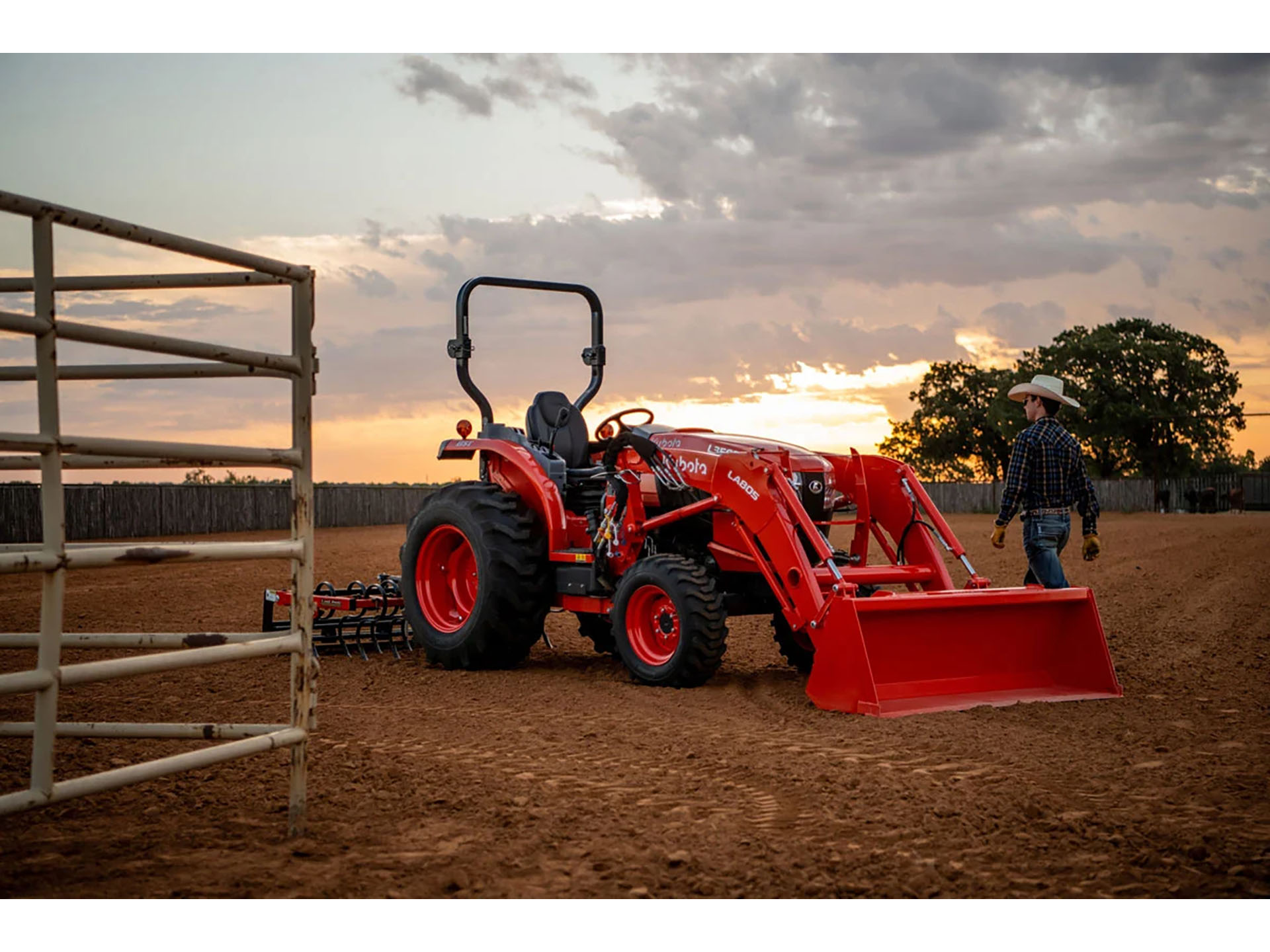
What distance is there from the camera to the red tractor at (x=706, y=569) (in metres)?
7.55

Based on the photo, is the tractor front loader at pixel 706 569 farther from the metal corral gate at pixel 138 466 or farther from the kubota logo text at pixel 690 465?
the metal corral gate at pixel 138 466

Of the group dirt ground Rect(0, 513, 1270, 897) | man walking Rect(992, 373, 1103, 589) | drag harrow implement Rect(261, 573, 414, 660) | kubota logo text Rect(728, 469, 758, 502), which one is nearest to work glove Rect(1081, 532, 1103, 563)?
man walking Rect(992, 373, 1103, 589)

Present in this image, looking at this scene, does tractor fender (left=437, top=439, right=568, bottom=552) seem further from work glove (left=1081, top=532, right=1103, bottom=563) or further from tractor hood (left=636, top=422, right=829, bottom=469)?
work glove (left=1081, top=532, right=1103, bottom=563)

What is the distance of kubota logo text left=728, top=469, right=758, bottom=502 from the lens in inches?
319

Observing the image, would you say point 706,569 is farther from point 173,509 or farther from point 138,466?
point 173,509

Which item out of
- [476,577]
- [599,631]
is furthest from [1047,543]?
[476,577]

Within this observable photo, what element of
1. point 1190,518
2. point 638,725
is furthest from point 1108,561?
point 1190,518

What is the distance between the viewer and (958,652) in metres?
7.73

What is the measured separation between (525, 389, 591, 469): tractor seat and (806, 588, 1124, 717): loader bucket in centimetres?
303

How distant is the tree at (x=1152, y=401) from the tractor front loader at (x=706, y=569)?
1765 inches

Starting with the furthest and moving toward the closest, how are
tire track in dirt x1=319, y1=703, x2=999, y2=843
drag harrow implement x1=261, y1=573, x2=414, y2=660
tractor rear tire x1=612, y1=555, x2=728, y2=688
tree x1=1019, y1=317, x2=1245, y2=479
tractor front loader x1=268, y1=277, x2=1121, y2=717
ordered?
tree x1=1019, y1=317, x2=1245, y2=479 → drag harrow implement x1=261, y1=573, x2=414, y2=660 → tractor rear tire x1=612, y1=555, x2=728, y2=688 → tractor front loader x1=268, y1=277, x2=1121, y2=717 → tire track in dirt x1=319, y1=703, x2=999, y2=843

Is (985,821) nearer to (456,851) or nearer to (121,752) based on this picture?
(456,851)

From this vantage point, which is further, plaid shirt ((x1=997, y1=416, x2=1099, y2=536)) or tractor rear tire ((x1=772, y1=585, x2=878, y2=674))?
tractor rear tire ((x1=772, y1=585, x2=878, y2=674))

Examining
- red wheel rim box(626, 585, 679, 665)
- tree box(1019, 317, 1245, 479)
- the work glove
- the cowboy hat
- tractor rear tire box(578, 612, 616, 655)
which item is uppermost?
tree box(1019, 317, 1245, 479)
